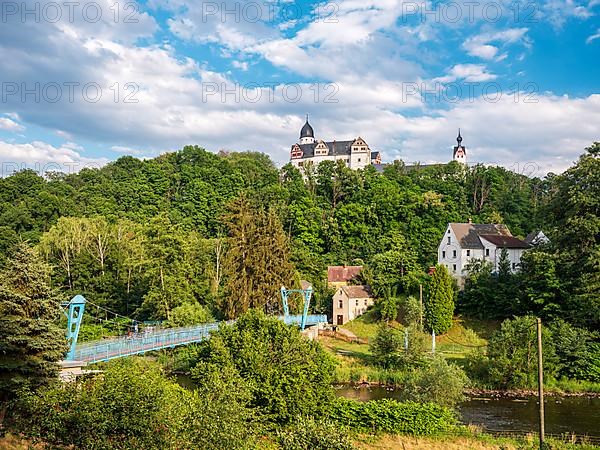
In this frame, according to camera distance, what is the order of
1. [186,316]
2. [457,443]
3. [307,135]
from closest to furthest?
[457,443] < [186,316] < [307,135]

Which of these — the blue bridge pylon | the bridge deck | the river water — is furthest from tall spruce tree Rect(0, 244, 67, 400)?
the river water

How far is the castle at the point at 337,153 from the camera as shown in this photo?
302 feet

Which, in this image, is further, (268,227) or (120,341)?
(268,227)

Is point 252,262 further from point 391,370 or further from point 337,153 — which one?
point 337,153

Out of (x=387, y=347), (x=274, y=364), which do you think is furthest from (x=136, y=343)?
(x=387, y=347)

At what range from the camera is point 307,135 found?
10069cm

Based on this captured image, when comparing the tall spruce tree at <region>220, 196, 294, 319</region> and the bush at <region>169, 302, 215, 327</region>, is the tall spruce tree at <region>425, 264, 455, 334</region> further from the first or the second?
the bush at <region>169, 302, 215, 327</region>

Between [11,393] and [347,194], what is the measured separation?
5648 cm

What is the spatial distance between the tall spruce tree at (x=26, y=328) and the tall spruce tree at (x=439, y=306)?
94.0 ft

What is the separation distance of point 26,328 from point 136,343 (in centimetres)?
1201

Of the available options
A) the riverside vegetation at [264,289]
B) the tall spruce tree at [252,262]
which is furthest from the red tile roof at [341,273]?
the tall spruce tree at [252,262]

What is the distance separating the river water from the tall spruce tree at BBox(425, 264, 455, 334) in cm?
1223

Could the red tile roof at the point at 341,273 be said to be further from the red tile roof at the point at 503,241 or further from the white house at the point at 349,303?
the red tile roof at the point at 503,241

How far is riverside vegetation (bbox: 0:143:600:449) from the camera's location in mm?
12867
